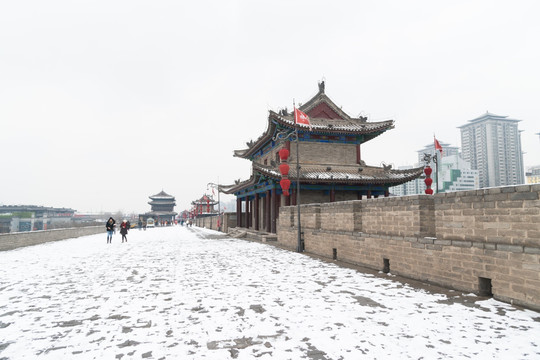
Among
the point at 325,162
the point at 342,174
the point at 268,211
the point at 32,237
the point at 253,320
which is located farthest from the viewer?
the point at 268,211

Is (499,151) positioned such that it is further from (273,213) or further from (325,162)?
(273,213)

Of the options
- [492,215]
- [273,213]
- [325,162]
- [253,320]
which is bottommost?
[253,320]

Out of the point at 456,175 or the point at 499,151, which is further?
the point at 499,151

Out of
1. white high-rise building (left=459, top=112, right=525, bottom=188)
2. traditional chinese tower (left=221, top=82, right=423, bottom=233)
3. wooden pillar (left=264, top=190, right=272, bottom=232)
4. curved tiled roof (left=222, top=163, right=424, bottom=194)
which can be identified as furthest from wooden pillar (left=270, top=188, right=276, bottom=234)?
white high-rise building (left=459, top=112, right=525, bottom=188)

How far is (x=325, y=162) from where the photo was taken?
22.9m

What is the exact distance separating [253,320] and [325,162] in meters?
18.9

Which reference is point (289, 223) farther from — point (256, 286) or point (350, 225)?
point (256, 286)

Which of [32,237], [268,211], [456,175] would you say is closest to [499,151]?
[456,175]

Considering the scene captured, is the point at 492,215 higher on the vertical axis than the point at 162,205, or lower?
lower

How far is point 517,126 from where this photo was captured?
11838 cm

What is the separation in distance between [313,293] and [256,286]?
1423 millimetres

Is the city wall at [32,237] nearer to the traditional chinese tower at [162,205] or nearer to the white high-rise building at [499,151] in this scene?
the traditional chinese tower at [162,205]

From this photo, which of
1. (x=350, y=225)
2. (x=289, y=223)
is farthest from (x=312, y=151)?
(x=350, y=225)

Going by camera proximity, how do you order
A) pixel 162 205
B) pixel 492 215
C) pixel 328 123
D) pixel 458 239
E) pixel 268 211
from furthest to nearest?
1. pixel 162 205
2. pixel 328 123
3. pixel 268 211
4. pixel 458 239
5. pixel 492 215
